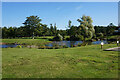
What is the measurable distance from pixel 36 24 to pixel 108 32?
4820 centimetres

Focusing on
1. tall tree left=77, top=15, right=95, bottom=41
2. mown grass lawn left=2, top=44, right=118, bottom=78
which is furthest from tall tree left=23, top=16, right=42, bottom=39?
mown grass lawn left=2, top=44, right=118, bottom=78

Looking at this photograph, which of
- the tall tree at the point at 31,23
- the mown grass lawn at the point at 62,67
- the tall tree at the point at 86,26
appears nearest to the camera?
the mown grass lawn at the point at 62,67

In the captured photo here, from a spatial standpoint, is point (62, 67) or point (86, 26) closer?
point (62, 67)

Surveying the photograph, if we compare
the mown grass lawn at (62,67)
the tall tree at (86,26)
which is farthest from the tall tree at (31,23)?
the mown grass lawn at (62,67)

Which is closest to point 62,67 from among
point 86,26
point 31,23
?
point 86,26

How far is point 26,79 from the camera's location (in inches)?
165

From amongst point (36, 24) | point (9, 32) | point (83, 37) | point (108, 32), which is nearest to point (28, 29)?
point (36, 24)

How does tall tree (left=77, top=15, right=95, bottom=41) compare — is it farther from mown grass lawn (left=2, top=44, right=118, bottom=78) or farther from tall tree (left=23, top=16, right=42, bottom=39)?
mown grass lawn (left=2, top=44, right=118, bottom=78)

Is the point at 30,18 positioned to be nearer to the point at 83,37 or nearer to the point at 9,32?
the point at 9,32

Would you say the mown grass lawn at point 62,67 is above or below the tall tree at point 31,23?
below

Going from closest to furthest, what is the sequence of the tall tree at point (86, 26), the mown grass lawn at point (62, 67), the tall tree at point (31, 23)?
the mown grass lawn at point (62, 67)
the tall tree at point (86, 26)
the tall tree at point (31, 23)

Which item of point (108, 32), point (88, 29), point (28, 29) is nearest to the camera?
point (88, 29)

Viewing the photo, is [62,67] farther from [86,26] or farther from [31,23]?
[31,23]

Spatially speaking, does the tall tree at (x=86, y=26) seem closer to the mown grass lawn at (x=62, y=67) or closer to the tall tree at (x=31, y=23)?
the tall tree at (x=31, y=23)
